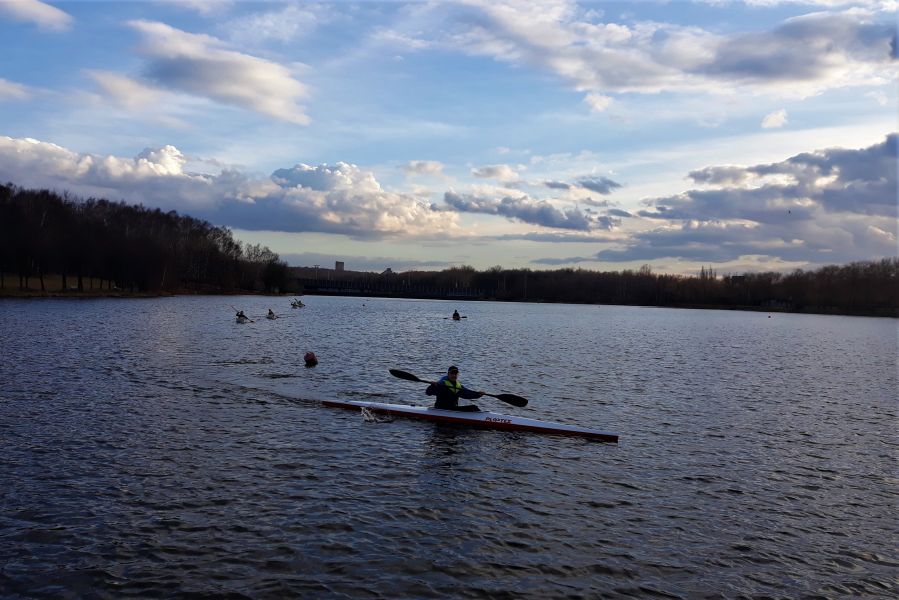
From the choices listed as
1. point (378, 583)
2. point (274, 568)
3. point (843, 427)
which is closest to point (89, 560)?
point (274, 568)

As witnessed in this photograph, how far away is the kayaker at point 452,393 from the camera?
21527mm

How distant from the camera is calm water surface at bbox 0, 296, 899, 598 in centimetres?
1044

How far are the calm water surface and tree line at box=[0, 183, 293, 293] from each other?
78152 millimetres

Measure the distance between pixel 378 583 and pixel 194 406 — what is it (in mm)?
14994

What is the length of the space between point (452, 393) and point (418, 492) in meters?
7.20

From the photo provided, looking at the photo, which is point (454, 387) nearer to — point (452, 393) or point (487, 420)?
point (452, 393)

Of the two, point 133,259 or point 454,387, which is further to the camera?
point 133,259

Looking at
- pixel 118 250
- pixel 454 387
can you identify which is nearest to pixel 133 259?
pixel 118 250

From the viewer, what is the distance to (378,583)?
10.0 m

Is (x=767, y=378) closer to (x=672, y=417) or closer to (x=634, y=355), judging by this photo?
(x=634, y=355)

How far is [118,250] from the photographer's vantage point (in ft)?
379

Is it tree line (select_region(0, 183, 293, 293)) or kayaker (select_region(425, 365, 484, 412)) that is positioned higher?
tree line (select_region(0, 183, 293, 293))

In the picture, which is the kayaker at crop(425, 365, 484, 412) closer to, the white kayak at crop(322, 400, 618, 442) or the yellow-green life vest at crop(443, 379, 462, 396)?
the yellow-green life vest at crop(443, 379, 462, 396)

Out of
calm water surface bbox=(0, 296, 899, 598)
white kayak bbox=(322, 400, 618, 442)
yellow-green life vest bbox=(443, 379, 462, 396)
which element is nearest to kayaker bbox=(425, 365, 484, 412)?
yellow-green life vest bbox=(443, 379, 462, 396)
